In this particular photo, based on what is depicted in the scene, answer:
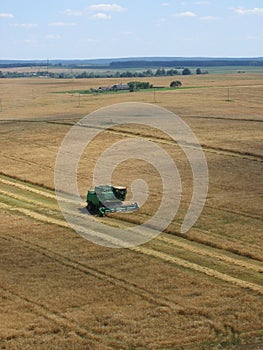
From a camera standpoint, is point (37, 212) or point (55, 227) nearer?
point (55, 227)

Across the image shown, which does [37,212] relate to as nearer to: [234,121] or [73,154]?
[73,154]

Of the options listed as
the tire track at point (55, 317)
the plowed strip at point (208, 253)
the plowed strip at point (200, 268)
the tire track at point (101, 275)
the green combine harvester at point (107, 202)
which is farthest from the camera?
the green combine harvester at point (107, 202)

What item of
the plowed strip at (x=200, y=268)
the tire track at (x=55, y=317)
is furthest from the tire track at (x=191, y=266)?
the tire track at (x=55, y=317)

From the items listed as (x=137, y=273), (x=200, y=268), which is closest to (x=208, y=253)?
(x=200, y=268)

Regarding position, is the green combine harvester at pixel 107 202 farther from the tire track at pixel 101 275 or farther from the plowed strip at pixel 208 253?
the tire track at pixel 101 275

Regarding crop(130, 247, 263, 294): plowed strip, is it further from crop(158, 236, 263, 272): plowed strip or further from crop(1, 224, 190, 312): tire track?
crop(1, 224, 190, 312): tire track

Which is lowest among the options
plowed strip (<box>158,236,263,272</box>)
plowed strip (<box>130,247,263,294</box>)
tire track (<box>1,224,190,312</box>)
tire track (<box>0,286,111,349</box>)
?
tire track (<box>0,286,111,349</box>)

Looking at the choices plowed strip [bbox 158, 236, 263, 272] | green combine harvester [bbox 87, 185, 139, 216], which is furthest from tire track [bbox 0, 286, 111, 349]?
green combine harvester [bbox 87, 185, 139, 216]

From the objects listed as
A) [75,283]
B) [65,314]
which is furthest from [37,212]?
[65,314]

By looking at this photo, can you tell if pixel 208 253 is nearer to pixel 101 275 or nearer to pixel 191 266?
pixel 191 266
